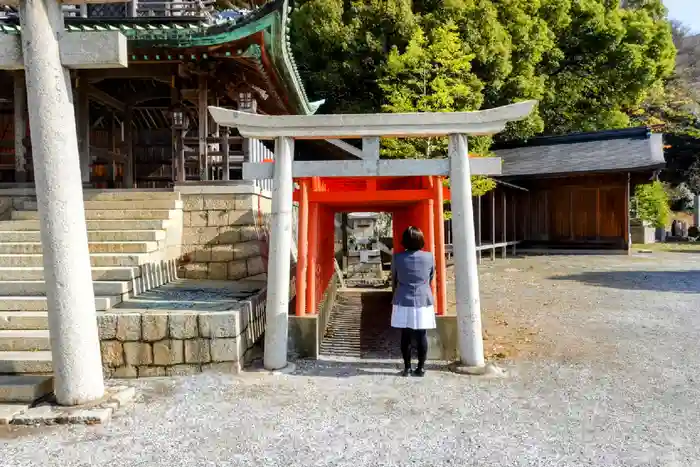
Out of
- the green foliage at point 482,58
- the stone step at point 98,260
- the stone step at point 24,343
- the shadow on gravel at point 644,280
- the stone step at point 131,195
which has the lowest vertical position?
the shadow on gravel at point 644,280

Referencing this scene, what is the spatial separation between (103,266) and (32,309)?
1141 millimetres

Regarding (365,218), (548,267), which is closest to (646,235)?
(548,267)

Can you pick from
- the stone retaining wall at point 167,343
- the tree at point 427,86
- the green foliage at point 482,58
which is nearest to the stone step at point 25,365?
the stone retaining wall at point 167,343

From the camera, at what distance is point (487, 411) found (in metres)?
4.47

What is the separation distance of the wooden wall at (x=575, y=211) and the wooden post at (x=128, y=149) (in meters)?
16.3

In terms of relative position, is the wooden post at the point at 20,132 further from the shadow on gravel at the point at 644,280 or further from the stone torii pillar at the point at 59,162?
the shadow on gravel at the point at 644,280

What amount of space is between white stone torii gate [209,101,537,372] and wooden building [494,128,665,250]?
14.5 metres

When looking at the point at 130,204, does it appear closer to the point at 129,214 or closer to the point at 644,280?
the point at 129,214

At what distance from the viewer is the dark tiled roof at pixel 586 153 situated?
1981 cm

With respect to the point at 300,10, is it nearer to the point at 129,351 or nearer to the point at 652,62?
the point at 652,62

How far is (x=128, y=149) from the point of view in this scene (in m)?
11.4

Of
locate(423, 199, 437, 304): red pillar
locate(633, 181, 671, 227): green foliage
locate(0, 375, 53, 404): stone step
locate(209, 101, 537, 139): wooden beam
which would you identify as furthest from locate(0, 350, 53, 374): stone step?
locate(633, 181, 671, 227): green foliage

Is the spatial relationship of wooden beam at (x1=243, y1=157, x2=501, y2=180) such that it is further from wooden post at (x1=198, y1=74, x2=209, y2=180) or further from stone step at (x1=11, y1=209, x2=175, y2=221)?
wooden post at (x1=198, y1=74, x2=209, y2=180)

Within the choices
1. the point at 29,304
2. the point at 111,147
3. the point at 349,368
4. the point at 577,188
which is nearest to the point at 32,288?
the point at 29,304
